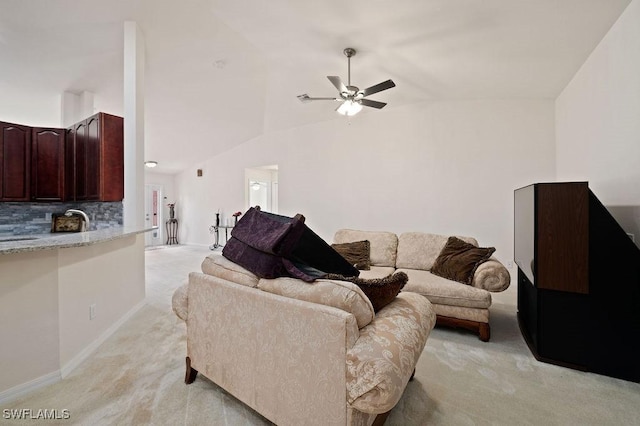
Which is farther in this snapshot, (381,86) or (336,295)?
(381,86)

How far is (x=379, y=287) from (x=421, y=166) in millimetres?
3771

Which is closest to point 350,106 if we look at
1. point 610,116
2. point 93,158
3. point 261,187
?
point 610,116

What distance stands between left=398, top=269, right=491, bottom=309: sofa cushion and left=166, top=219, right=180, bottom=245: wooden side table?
7916mm

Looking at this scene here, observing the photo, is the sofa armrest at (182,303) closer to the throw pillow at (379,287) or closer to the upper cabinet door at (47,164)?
the throw pillow at (379,287)

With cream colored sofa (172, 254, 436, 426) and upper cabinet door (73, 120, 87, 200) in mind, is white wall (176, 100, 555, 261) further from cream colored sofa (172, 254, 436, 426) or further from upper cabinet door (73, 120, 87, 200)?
upper cabinet door (73, 120, 87, 200)

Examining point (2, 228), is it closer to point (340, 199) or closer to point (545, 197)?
point (340, 199)

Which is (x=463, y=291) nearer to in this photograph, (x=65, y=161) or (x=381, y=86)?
(x=381, y=86)

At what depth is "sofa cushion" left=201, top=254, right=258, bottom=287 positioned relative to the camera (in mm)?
1526

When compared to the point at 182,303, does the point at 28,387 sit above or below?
below

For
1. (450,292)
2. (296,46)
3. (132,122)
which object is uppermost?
(296,46)

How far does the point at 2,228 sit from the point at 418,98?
6212 millimetres

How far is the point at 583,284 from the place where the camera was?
1.97m

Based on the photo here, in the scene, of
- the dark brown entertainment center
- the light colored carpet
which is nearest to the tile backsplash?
the light colored carpet
